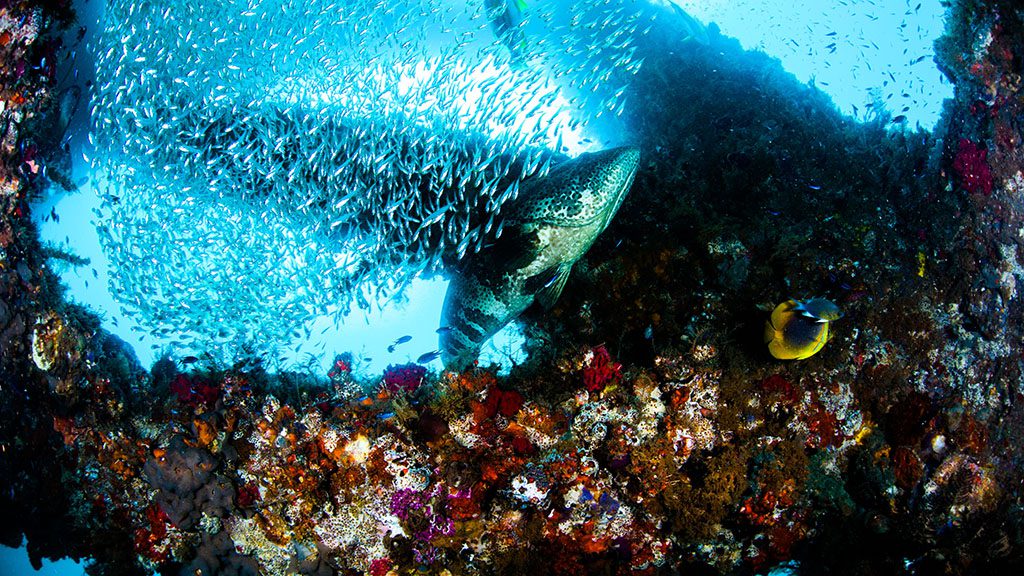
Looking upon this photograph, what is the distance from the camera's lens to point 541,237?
5230 millimetres

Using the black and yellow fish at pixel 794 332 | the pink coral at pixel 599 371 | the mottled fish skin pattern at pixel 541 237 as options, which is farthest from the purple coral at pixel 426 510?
the black and yellow fish at pixel 794 332

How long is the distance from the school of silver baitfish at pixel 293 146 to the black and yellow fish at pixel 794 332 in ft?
9.00

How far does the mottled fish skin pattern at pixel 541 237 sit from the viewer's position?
5016 mm

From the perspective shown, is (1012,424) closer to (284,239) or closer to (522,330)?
(522,330)

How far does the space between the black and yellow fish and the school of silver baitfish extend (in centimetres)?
274

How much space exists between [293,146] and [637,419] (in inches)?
207

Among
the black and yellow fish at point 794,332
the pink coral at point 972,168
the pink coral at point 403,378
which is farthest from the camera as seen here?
the pink coral at point 972,168

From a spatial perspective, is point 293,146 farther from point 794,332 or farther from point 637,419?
point 794,332

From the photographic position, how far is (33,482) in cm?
604

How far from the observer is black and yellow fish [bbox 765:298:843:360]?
388 cm

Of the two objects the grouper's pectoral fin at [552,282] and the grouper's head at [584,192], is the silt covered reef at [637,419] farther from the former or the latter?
the grouper's head at [584,192]

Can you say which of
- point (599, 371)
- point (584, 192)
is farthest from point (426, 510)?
point (584, 192)

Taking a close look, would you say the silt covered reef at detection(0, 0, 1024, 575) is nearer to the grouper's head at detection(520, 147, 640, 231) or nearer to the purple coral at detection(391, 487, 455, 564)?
the purple coral at detection(391, 487, 455, 564)

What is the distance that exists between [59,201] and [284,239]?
4.10m
